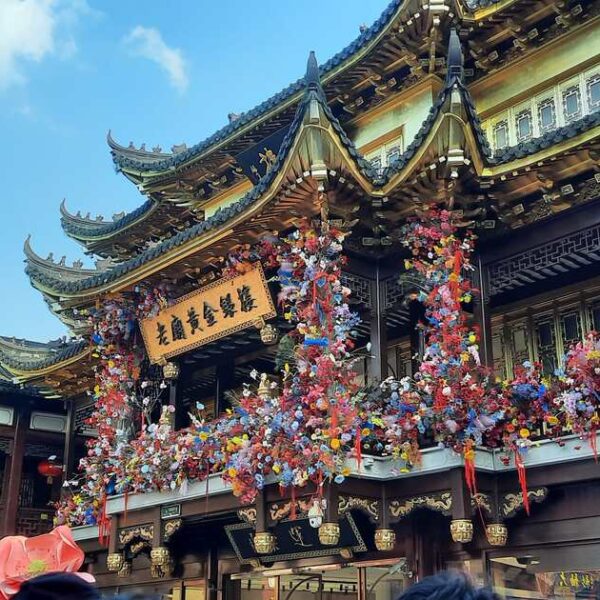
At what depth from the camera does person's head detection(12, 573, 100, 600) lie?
195cm

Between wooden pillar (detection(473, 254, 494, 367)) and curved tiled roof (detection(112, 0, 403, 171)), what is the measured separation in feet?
10.6

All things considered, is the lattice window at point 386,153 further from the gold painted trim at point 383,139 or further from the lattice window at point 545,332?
the lattice window at point 545,332

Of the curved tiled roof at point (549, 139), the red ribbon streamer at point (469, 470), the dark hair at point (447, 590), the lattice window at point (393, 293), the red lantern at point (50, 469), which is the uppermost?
the curved tiled roof at point (549, 139)

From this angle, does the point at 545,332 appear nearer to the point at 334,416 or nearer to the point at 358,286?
the point at 358,286

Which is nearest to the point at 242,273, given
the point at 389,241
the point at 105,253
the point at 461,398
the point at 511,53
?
the point at 389,241

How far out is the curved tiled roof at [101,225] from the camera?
605 inches

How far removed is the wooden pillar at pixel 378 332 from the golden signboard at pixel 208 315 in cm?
114

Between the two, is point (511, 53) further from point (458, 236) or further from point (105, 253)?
point (105, 253)

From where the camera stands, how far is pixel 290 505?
8758mm

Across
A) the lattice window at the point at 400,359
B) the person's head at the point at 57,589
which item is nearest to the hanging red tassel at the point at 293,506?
the lattice window at the point at 400,359

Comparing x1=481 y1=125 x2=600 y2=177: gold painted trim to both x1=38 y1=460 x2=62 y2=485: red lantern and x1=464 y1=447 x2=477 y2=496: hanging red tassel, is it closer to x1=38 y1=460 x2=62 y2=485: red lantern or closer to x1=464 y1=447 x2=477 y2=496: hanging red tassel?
x1=464 y1=447 x2=477 y2=496: hanging red tassel

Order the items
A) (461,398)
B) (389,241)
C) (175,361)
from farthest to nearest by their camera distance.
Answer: (175,361) < (389,241) < (461,398)

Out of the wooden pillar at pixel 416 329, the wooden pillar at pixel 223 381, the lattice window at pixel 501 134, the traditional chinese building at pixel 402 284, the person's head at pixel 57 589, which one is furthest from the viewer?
the wooden pillar at pixel 223 381

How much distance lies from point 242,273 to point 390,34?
3.38 m
